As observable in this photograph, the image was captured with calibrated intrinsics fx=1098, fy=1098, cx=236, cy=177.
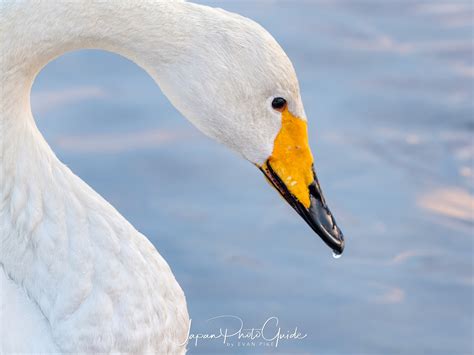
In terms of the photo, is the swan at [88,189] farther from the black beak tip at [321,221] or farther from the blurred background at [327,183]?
the blurred background at [327,183]

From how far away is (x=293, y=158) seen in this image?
3.09 metres

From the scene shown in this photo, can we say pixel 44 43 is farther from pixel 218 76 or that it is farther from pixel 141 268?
pixel 141 268

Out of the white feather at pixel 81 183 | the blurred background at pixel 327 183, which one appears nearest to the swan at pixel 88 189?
the white feather at pixel 81 183

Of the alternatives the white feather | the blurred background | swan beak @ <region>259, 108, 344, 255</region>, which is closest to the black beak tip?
swan beak @ <region>259, 108, 344, 255</region>

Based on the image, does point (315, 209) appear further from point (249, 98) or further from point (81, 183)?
point (81, 183)

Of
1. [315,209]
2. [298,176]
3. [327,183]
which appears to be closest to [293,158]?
[298,176]

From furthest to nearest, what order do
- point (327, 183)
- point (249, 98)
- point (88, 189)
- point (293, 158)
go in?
point (327, 183) < point (88, 189) < point (293, 158) < point (249, 98)

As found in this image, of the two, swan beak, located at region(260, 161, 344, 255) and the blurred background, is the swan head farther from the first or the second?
the blurred background

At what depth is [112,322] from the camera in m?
3.10

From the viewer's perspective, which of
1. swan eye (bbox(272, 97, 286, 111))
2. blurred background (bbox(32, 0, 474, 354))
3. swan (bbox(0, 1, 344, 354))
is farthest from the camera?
blurred background (bbox(32, 0, 474, 354))

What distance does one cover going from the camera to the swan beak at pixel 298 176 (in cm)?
304

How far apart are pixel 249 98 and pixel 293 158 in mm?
264

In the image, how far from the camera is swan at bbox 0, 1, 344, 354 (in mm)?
2807

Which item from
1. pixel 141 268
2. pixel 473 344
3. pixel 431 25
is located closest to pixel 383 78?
pixel 431 25
